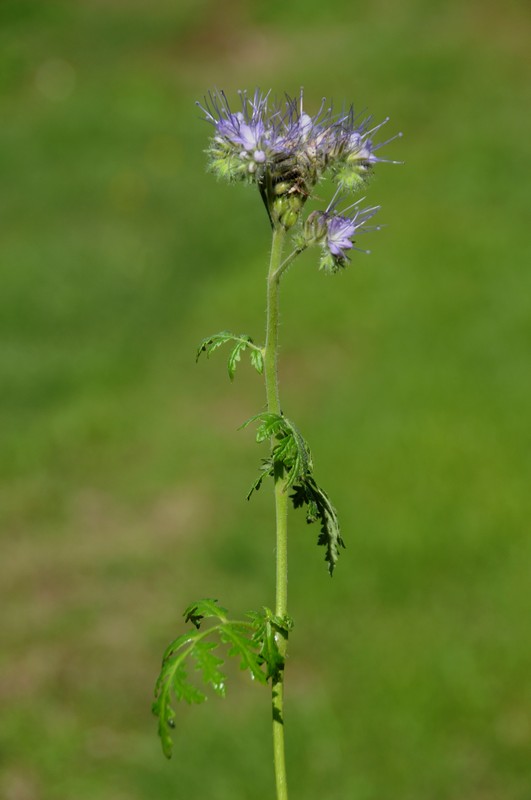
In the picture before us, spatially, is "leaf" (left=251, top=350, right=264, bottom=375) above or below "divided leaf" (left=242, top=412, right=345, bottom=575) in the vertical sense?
above

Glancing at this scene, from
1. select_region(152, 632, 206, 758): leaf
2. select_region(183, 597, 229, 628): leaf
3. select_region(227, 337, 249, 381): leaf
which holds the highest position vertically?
select_region(227, 337, 249, 381): leaf

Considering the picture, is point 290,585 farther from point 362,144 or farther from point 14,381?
point 362,144

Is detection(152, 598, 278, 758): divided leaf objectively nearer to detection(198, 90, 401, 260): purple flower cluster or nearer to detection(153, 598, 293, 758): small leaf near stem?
detection(153, 598, 293, 758): small leaf near stem

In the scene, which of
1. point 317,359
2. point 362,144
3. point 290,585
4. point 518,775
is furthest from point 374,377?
point 362,144

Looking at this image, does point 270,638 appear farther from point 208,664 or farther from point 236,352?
point 236,352

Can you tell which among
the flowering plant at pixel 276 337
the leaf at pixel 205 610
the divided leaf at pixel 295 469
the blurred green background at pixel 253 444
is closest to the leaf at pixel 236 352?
the flowering plant at pixel 276 337

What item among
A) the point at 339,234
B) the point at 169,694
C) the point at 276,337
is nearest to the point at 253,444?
the point at 339,234

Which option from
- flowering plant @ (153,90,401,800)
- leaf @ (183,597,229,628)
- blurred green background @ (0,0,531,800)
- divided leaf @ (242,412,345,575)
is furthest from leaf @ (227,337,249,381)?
blurred green background @ (0,0,531,800)
